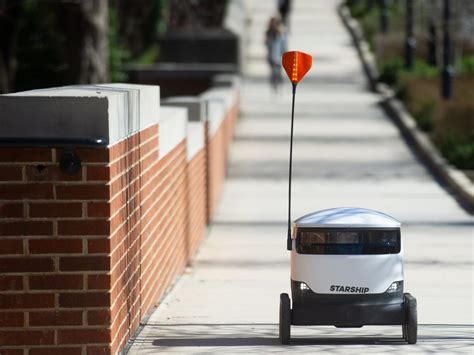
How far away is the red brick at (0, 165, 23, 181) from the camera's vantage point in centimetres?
706

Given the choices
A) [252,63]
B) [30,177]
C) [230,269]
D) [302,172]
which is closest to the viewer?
[30,177]

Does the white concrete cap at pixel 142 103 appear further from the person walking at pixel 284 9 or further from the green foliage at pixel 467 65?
the person walking at pixel 284 9

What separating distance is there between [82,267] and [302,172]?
602 inches

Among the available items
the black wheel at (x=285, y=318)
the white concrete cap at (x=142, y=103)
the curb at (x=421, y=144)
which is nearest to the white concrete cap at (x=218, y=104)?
the curb at (x=421, y=144)

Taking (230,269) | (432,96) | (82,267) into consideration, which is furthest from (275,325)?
(432,96)

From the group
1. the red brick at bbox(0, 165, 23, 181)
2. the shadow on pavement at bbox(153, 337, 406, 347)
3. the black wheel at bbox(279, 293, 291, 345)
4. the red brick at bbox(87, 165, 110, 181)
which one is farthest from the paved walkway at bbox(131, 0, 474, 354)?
the red brick at bbox(0, 165, 23, 181)

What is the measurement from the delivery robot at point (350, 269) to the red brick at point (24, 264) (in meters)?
1.61

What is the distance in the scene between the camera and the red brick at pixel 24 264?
716 cm

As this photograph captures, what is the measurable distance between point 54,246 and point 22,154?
527 millimetres

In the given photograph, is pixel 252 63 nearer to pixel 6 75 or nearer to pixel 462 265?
pixel 6 75

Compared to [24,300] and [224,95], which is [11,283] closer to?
[24,300]

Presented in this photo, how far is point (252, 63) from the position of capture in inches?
1501

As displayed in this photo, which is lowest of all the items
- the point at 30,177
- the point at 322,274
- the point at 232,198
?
the point at 232,198

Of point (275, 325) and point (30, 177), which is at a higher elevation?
point (30, 177)
